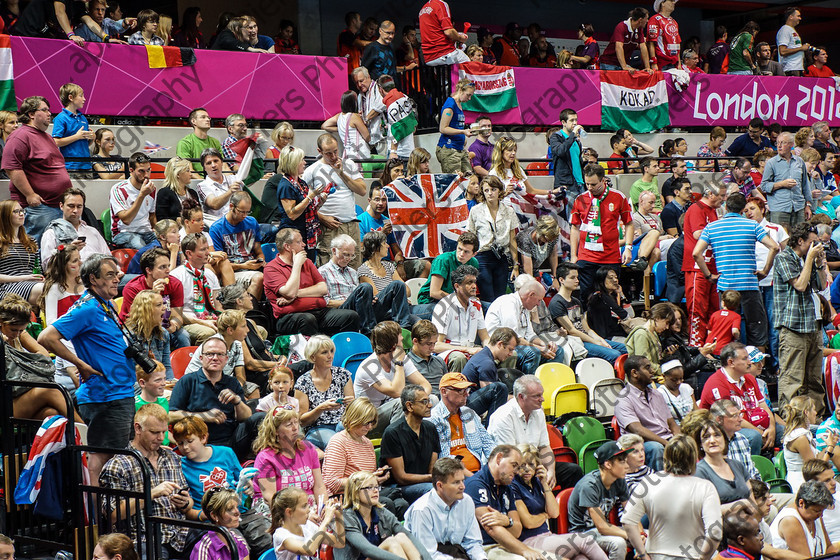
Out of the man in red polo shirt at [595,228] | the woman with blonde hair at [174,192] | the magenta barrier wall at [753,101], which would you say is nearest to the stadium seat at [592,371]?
the man in red polo shirt at [595,228]

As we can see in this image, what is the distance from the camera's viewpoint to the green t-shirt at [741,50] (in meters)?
17.9

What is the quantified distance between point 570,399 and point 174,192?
13.6ft

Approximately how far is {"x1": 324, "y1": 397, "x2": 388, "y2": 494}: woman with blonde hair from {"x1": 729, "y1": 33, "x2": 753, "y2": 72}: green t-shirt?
13572mm

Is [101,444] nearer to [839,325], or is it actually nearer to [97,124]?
[97,124]

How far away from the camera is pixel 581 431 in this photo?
808 cm

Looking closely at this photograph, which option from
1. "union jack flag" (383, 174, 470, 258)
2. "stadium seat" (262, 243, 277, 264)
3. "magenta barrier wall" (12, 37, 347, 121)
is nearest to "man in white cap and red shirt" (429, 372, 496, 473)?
"stadium seat" (262, 243, 277, 264)

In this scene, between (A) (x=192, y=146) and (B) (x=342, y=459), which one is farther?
(A) (x=192, y=146)

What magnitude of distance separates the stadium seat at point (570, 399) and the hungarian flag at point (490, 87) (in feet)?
20.1

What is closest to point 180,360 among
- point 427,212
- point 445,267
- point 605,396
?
point 445,267

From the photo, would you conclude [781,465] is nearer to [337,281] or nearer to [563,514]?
[563,514]

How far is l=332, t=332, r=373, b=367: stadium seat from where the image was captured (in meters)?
8.33

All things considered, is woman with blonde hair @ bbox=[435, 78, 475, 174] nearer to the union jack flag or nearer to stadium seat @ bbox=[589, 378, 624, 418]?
the union jack flag

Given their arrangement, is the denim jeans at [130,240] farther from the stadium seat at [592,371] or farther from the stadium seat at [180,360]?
the stadium seat at [592,371]

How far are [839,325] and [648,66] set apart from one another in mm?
6035
